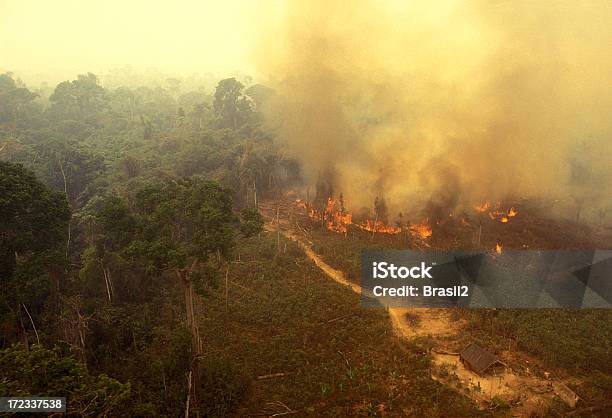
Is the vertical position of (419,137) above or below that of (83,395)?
above

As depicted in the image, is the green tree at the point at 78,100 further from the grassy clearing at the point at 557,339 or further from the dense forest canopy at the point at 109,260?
the grassy clearing at the point at 557,339

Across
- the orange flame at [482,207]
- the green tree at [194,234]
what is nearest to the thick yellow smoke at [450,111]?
the orange flame at [482,207]

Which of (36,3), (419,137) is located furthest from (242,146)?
(36,3)

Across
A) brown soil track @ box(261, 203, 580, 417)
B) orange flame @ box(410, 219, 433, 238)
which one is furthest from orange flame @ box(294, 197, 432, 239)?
brown soil track @ box(261, 203, 580, 417)

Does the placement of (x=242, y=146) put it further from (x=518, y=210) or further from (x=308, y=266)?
(x=518, y=210)
